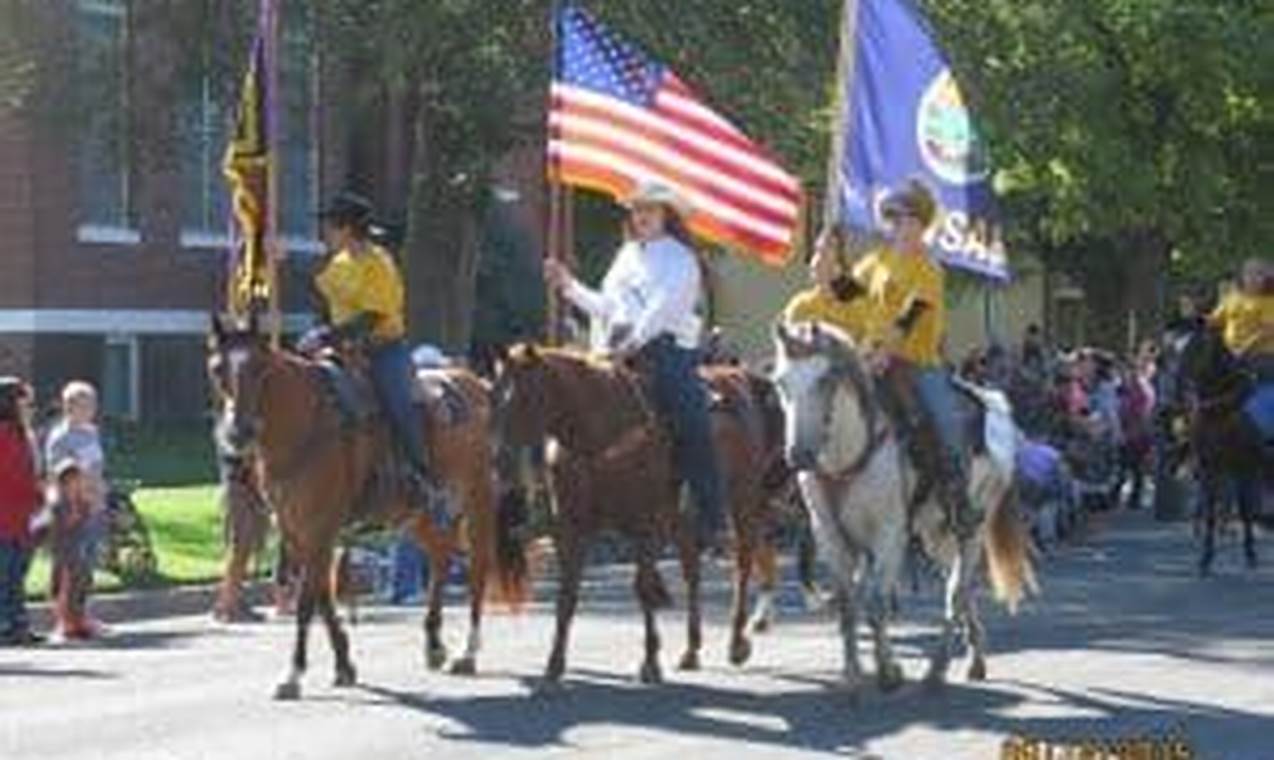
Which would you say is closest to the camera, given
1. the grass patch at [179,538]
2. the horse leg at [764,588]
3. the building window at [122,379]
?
the horse leg at [764,588]

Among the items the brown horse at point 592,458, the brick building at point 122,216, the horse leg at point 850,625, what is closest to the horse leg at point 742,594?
the brown horse at point 592,458

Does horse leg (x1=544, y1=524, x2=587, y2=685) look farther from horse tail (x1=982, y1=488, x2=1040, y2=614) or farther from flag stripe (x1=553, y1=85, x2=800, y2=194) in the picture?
flag stripe (x1=553, y1=85, x2=800, y2=194)

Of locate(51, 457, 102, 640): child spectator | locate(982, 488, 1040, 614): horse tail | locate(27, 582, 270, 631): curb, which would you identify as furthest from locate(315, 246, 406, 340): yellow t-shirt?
locate(27, 582, 270, 631): curb

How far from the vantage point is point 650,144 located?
17.1 meters

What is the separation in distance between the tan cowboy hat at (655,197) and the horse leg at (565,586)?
1772mm

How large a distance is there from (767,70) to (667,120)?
49.5 feet

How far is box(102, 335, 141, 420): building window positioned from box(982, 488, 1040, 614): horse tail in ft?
103

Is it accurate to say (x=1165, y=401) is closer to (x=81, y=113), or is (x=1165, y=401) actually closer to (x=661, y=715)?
(x=81, y=113)

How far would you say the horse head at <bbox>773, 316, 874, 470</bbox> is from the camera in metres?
13.8

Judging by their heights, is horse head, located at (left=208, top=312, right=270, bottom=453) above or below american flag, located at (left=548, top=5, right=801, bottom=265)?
below

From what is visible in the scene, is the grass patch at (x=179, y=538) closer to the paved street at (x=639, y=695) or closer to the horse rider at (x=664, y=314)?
the paved street at (x=639, y=695)

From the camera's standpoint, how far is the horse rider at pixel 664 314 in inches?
597

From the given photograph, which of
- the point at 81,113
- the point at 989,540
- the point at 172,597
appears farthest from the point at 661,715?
the point at 81,113

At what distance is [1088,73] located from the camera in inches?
1661
